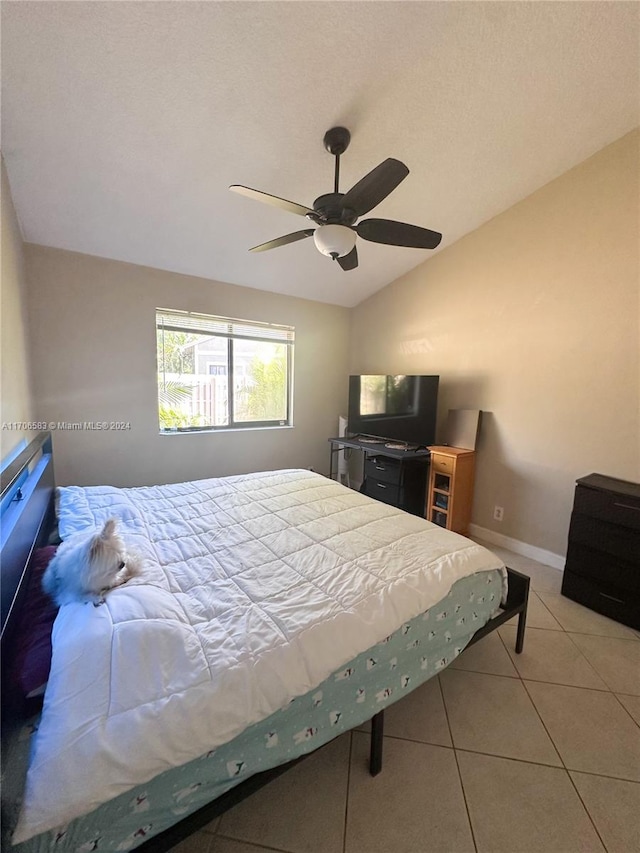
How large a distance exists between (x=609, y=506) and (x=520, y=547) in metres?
0.92

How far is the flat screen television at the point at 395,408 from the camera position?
3146 mm

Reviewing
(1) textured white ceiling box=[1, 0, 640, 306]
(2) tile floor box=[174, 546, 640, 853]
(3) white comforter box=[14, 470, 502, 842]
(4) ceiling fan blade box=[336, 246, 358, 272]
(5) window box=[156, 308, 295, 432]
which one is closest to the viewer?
(3) white comforter box=[14, 470, 502, 842]

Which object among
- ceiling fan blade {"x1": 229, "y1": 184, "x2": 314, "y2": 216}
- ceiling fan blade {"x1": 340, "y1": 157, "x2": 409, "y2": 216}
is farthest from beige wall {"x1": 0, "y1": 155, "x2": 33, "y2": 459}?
ceiling fan blade {"x1": 340, "y1": 157, "x2": 409, "y2": 216}

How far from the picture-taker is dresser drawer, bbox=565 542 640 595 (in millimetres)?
1946

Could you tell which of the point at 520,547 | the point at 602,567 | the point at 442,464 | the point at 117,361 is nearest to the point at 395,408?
the point at 442,464

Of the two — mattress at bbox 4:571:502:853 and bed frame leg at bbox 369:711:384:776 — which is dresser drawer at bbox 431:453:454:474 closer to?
mattress at bbox 4:571:502:853

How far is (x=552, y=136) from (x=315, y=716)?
320 cm

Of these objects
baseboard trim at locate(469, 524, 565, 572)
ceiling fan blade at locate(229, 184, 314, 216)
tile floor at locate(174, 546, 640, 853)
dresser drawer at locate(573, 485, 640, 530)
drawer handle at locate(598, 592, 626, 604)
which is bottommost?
tile floor at locate(174, 546, 640, 853)

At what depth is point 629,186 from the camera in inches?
83.4

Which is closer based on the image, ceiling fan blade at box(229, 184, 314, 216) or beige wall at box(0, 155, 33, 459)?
ceiling fan blade at box(229, 184, 314, 216)

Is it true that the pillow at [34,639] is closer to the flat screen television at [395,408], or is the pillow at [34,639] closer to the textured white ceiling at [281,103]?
the textured white ceiling at [281,103]

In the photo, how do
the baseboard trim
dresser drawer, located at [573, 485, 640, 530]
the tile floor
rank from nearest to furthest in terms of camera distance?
the tile floor, dresser drawer, located at [573, 485, 640, 530], the baseboard trim

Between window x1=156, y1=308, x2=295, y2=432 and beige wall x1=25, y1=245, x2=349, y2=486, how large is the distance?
0.37 ft

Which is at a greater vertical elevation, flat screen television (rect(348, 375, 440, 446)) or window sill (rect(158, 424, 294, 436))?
flat screen television (rect(348, 375, 440, 446))
